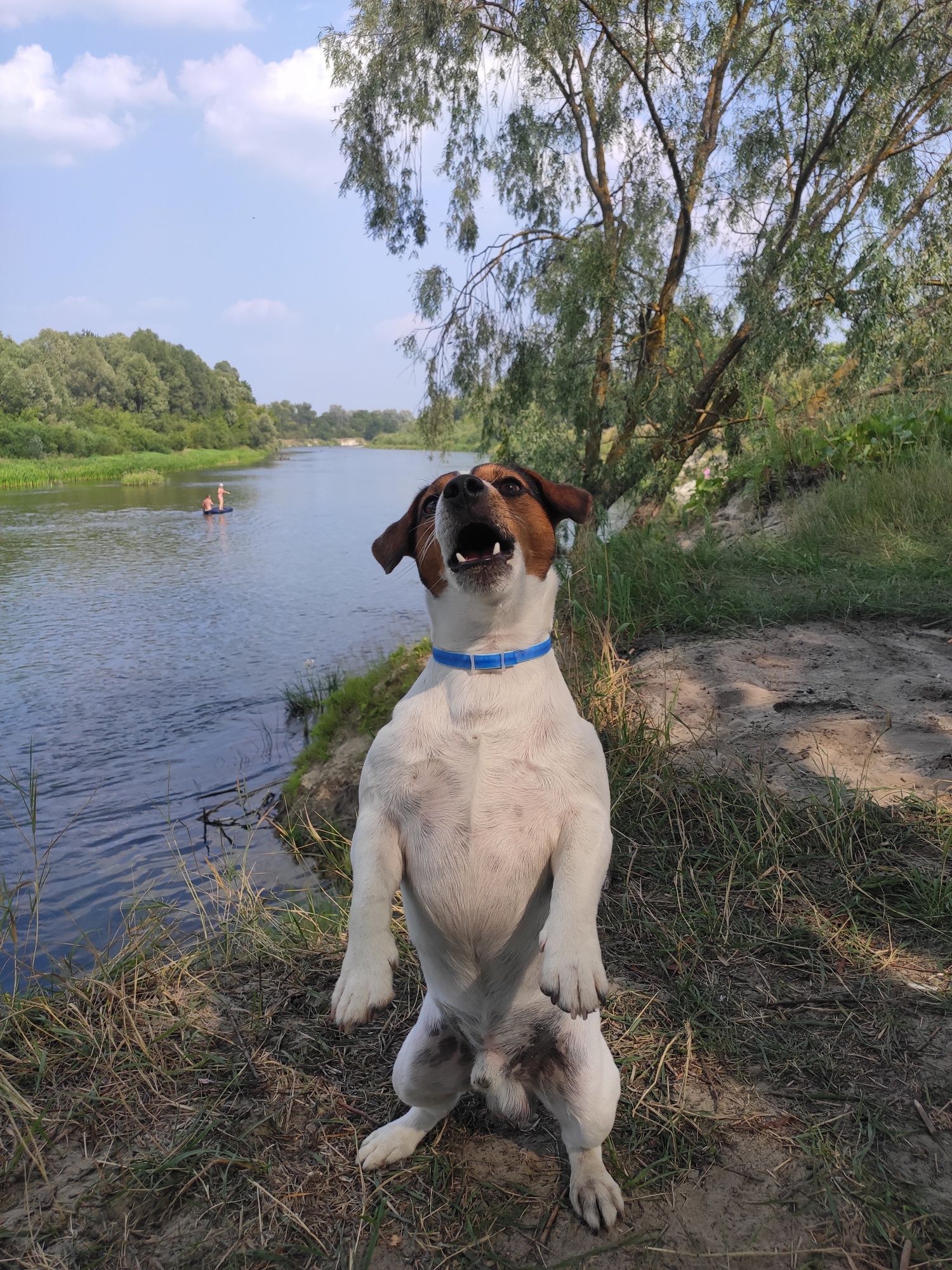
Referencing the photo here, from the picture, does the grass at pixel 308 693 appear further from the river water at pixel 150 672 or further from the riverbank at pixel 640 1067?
the riverbank at pixel 640 1067

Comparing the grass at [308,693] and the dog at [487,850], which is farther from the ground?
the dog at [487,850]

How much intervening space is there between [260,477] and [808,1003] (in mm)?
60721

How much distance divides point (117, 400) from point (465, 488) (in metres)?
82.7

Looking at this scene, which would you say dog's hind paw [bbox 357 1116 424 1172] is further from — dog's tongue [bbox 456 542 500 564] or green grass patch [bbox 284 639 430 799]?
green grass patch [bbox 284 639 430 799]

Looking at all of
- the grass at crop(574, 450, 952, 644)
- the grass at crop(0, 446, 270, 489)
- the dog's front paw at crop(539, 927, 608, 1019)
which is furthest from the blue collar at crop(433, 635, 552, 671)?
the grass at crop(0, 446, 270, 489)

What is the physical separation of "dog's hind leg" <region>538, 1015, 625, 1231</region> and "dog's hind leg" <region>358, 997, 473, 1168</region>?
0.84ft

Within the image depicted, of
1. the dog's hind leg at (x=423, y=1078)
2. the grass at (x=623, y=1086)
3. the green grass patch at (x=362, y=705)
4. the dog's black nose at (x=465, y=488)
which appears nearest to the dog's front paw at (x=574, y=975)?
the dog's hind leg at (x=423, y=1078)

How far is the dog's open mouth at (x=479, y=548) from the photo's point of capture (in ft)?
7.13

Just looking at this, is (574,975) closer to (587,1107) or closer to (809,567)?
(587,1107)

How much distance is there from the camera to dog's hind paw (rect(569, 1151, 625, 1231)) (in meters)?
2.12

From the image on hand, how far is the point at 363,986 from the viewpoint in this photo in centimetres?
197

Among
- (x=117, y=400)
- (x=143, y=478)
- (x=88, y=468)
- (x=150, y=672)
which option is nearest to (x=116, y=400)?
(x=117, y=400)

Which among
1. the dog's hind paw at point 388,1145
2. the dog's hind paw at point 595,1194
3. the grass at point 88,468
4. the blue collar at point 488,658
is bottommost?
the grass at point 88,468

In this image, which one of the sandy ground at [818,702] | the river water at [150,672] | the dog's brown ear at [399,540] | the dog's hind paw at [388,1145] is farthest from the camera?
the river water at [150,672]
